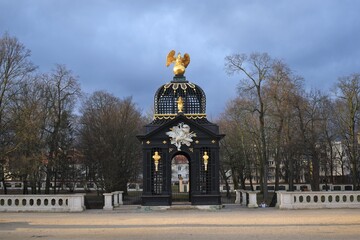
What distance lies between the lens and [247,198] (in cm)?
2848

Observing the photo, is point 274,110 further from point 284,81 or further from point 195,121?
point 195,121

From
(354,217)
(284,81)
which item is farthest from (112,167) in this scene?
(354,217)

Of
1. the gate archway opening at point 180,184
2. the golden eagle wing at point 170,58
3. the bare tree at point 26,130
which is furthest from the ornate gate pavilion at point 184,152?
the bare tree at point 26,130

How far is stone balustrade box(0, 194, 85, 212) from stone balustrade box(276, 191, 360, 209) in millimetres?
11160

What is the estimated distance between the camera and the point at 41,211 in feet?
78.5

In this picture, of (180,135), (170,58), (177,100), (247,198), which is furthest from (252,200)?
(170,58)

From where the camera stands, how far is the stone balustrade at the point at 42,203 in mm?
24031

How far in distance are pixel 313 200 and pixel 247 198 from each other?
5083mm

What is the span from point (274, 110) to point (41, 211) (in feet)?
67.0

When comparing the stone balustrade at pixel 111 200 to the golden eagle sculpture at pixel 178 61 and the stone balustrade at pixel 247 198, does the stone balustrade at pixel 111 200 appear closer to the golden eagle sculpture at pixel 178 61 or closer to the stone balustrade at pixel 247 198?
the stone balustrade at pixel 247 198

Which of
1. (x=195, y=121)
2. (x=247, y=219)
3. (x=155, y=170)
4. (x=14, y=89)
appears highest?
(x=14, y=89)

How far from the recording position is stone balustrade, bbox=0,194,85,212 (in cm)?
2403

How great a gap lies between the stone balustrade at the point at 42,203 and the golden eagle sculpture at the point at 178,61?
9813 millimetres

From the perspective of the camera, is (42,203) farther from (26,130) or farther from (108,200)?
(26,130)
